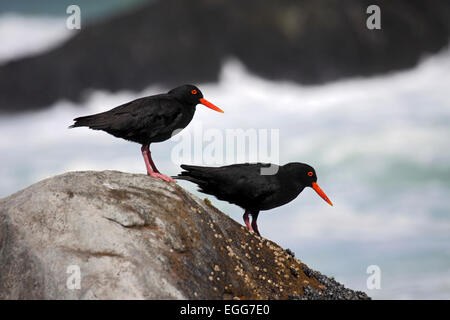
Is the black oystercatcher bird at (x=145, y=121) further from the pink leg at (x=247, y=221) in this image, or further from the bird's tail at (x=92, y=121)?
the pink leg at (x=247, y=221)

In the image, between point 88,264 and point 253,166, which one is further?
point 253,166

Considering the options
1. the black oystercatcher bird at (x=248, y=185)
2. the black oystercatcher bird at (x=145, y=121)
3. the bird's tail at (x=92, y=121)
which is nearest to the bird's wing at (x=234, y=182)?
the black oystercatcher bird at (x=248, y=185)

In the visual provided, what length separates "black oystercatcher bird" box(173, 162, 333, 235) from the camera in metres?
8.83

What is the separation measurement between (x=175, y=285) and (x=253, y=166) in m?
3.56

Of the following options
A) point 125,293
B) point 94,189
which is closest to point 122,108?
point 94,189

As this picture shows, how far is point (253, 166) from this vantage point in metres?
9.20

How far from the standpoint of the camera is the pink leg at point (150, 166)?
7919mm

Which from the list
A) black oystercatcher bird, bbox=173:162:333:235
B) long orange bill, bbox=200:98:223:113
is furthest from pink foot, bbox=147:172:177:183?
long orange bill, bbox=200:98:223:113

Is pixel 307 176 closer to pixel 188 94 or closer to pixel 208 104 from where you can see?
pixel 208 104

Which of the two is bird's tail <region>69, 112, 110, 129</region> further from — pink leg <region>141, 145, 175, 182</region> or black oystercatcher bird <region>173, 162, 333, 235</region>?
black oystercatcher bird <region>173, 162, 333, 235</region>

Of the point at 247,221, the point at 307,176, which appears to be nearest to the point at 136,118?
the point at 247,221

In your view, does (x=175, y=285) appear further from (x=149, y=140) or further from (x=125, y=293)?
(x=149, y=140)

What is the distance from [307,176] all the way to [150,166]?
3.16 meters
